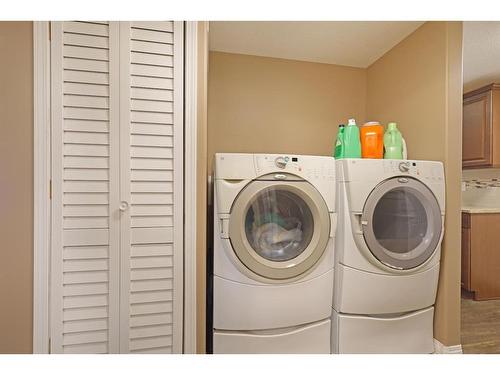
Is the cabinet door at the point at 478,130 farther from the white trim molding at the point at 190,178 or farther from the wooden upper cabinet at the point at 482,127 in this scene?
the white trim molding at the point at 190,178

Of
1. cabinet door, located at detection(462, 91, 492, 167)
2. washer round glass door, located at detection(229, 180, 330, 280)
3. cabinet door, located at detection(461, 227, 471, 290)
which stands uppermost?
cabinet door, located at detection(462, 91, 492, 167)

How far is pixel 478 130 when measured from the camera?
2916mm

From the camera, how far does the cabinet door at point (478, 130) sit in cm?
282

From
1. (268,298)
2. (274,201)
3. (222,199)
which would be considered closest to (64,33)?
(222,199)

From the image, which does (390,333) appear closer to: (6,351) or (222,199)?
(222,199)

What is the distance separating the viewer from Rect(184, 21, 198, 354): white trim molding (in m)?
1.32

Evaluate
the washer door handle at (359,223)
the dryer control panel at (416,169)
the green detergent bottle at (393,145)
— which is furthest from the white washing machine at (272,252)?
the green detergent bottle at (393,145)

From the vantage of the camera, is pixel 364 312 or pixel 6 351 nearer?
pixel 6 351

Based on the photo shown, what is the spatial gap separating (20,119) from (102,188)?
444 mm

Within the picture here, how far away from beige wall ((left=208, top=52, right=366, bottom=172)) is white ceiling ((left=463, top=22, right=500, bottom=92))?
80cm

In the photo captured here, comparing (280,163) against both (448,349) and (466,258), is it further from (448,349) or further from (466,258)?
(466,258)

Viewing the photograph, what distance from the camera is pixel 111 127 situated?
126 centimetres

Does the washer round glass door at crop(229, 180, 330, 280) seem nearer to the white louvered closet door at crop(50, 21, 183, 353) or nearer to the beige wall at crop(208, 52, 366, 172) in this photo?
the white louvered closet door at crop(50, 21, 183, 353)

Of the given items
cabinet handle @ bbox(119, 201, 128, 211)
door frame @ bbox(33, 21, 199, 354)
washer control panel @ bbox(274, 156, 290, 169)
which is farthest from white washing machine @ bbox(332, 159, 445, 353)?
door frame @ bbox(33, 21, 199, 354)
